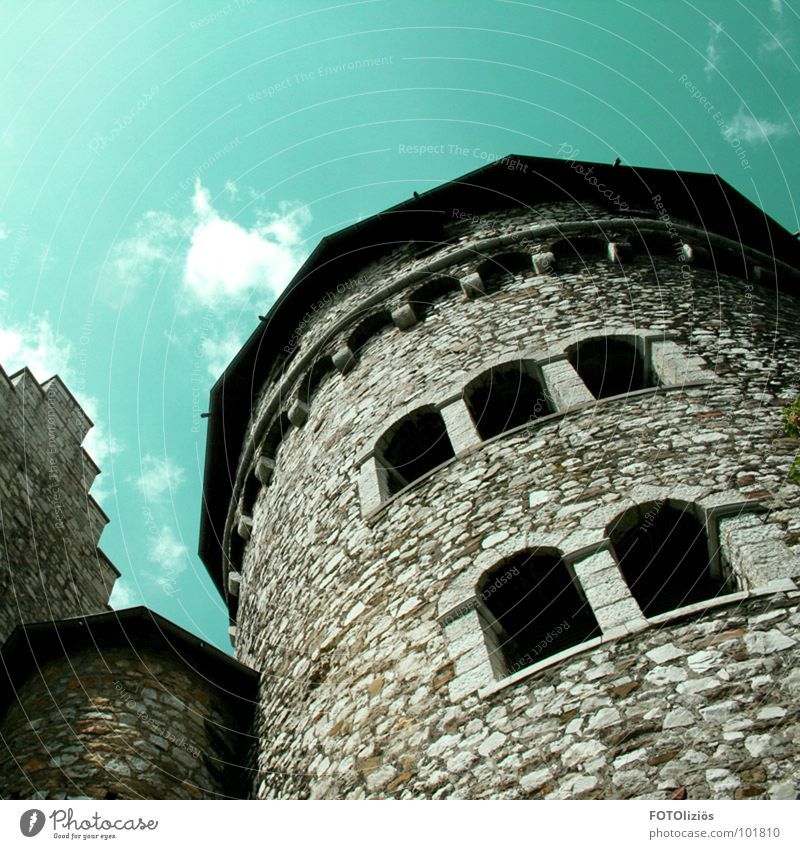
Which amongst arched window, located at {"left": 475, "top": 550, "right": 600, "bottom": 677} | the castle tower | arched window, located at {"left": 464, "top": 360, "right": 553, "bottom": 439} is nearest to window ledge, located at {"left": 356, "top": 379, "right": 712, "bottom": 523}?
arched window, located at {"left": 464, "top": 360, "right": 553, "bottom": 439}

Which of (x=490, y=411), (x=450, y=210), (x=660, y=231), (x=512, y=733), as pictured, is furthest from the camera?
(x=450, y=210)

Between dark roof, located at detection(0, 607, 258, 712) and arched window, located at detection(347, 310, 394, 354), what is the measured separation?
4.72 m

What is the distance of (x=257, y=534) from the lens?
11727 millimetres

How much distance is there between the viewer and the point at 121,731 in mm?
7789

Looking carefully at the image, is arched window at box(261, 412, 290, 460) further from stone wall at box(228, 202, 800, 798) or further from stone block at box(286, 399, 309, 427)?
stone wall at box(228, 202, 800, 798)

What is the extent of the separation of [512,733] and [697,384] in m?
4.20

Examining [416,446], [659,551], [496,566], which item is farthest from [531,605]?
[416,446]

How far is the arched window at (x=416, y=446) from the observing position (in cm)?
977

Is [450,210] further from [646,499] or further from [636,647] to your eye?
[636,647]

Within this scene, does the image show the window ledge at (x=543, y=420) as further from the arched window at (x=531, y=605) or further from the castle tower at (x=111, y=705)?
the castle tower at (x=111, y=705)

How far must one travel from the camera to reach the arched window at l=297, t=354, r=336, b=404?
1245 centimetres

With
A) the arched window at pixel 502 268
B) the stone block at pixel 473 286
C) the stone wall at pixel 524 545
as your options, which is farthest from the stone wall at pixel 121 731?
the arched window at pixel 502 268
